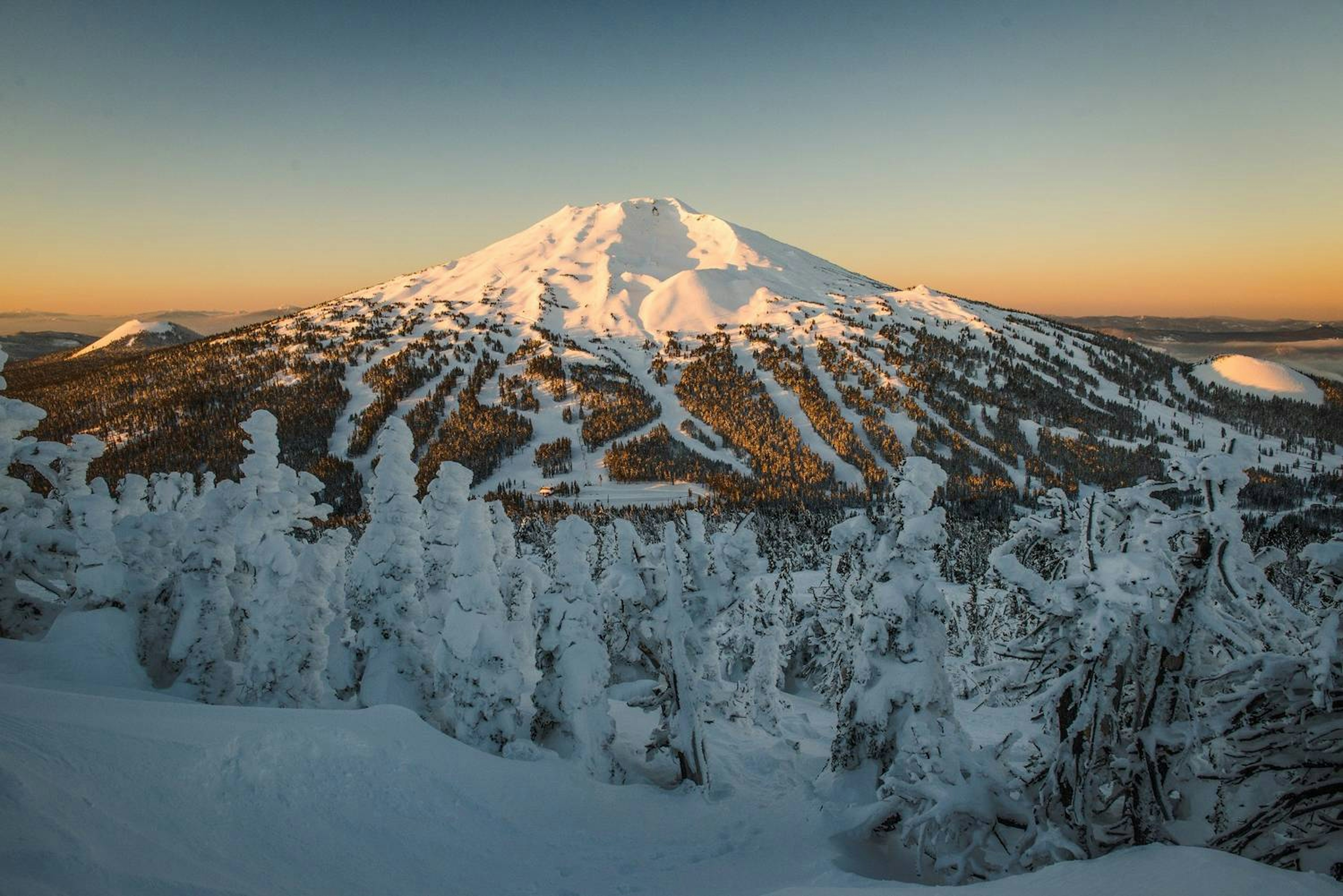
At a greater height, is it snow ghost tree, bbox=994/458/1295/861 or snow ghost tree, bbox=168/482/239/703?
snow ghost tree, bbox=994/458/1295/861

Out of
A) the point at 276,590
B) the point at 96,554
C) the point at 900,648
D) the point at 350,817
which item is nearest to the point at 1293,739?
the point at 900,648

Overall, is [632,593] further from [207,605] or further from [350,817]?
[207,605]

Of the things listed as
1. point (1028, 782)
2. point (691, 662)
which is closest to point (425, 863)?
point (691, 662)

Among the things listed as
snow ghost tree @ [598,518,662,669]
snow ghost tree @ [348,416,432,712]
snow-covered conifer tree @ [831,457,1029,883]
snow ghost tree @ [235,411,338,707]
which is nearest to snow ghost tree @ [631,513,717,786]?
A: snow ghost tree @ [598,518,662,669]

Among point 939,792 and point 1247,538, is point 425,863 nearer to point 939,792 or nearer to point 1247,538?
point 939,792

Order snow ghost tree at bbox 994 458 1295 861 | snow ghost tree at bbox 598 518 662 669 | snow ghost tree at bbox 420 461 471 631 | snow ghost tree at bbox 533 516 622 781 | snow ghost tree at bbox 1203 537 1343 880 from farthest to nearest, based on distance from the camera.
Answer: snow ghost tree at bbox 420 461 471 631 < snow ghost tree at bbox 533 516 622 781 < snow ghost tree at bbox 598 518 662 669 < snow ghost tree at bbox 994 458 1295 861 < snow ghost tree at bbox 1203 537 1343 880

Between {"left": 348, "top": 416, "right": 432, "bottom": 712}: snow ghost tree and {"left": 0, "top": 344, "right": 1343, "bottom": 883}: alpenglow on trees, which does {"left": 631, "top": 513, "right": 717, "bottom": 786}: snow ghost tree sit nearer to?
{"left": 0, "top": 344, "right": 1343, "bottom": 883}: alpenglow on trees
